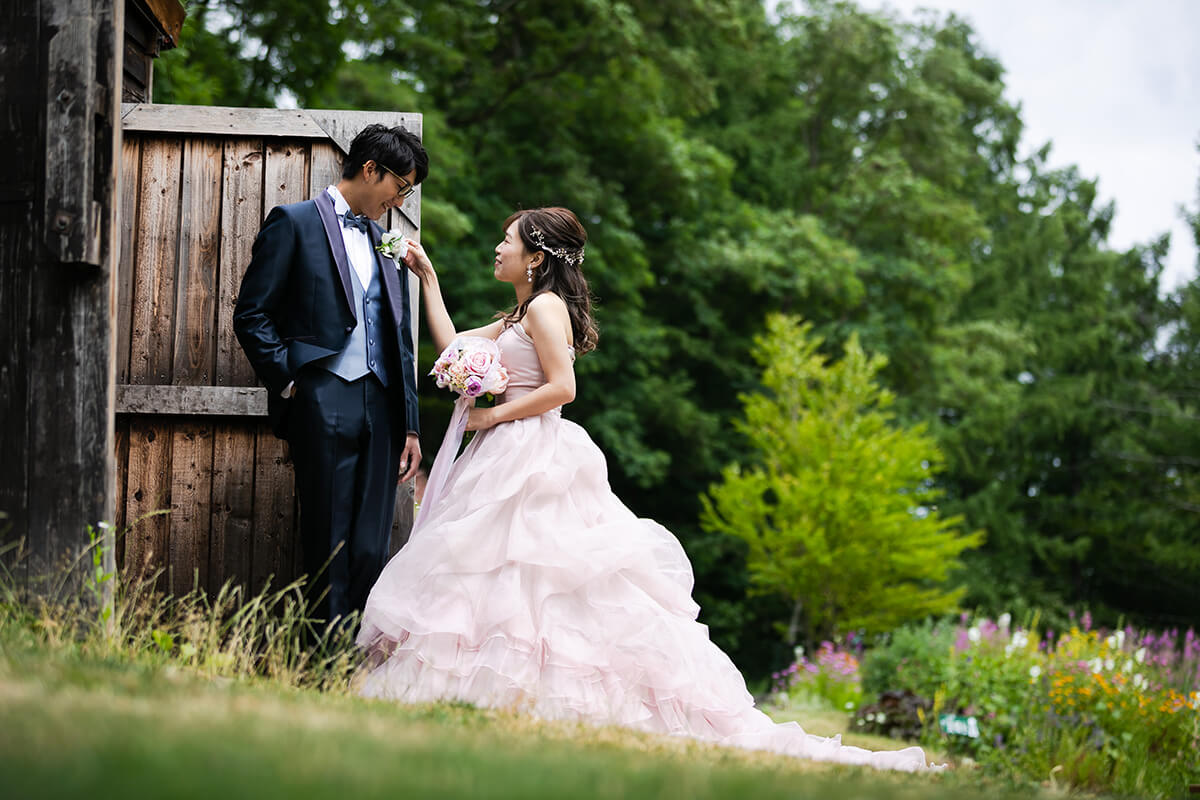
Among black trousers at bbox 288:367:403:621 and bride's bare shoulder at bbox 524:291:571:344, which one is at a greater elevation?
bride's bare shoulder at bbox 524:291:571:344

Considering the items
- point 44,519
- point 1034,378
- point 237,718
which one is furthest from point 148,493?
point 1034,378

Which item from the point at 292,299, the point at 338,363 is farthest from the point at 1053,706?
the point at 292,299

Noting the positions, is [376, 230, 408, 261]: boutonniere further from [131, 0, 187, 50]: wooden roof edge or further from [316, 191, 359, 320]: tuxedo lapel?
[131, 0, 187, 50]: wooden roof edge

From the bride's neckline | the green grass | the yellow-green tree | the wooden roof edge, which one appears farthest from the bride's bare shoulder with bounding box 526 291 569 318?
the yellow-green tree

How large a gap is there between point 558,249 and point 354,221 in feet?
3.32

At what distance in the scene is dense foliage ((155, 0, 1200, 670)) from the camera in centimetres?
1470

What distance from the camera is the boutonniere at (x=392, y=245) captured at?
4.50 m

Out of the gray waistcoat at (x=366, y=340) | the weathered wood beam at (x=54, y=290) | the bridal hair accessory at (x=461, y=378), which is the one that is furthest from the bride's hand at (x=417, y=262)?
the weathered wood beam at (x=54, y=290)

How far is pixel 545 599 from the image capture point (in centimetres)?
436

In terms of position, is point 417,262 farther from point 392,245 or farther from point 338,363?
point 338,363

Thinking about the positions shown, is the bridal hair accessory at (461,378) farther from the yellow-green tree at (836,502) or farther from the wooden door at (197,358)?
the yellow-green tree at (836,502)

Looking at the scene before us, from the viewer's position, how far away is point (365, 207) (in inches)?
181

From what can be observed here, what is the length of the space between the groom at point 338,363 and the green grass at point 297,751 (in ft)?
2.55

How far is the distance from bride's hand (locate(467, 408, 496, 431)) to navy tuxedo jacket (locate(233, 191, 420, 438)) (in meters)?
0.53
